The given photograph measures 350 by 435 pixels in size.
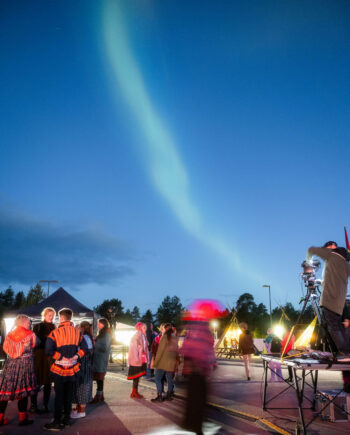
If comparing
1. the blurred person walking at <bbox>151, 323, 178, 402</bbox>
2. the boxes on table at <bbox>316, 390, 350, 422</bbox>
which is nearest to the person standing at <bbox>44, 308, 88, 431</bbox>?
the blurred person walking at <bbox>151, 323, 178, 402</bbox>

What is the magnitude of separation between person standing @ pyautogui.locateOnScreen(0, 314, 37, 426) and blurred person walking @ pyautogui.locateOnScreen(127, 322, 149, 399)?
9.96 feet

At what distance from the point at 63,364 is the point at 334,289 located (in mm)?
4365

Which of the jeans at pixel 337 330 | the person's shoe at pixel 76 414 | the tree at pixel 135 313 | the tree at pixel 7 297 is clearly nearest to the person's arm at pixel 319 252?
the jeans at pixel 337 330

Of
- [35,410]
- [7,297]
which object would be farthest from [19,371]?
[7,297]

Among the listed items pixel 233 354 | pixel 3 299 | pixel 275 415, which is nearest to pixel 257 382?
pixel 275 415

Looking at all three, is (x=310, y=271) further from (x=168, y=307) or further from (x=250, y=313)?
(x=168, y=307)

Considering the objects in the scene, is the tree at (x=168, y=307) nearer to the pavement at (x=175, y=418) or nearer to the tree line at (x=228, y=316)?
the tree line at (x=228, y=316)

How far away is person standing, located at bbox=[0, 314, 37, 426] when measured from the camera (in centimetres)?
558

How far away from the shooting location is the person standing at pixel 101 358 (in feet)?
26.1

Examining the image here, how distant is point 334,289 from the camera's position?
452cm

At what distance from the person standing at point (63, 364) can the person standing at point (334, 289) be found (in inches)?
158

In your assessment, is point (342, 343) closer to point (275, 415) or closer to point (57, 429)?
point (275, 415)

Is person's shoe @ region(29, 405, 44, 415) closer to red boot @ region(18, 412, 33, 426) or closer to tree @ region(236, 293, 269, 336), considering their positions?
red boot @ region(18, 412, 33, 426)

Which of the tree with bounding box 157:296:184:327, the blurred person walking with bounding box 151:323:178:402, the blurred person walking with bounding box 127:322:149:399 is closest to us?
the blurred person walking with bounding box 151:323:178:402
